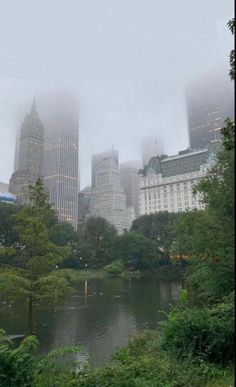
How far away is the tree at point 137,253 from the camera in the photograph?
86625 mm

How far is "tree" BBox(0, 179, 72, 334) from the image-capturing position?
56.6ft

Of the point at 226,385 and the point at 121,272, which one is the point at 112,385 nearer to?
the point at 226,385

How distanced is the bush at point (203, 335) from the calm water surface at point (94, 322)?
6872 mm

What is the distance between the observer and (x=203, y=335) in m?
10.7

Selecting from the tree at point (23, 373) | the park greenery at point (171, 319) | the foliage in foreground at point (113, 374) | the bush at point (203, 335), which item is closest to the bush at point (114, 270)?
the park greenery at point (171, 319)

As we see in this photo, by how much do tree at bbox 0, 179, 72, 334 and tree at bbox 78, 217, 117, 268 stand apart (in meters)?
71.0

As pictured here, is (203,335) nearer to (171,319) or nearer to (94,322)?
(171,319)

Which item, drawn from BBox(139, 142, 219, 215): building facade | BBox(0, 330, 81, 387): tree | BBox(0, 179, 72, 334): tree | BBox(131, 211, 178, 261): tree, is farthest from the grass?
BBox(139, 142, 219, 215): building facade

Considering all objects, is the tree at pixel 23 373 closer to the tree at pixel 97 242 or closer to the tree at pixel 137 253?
the tree at pixel 137 253

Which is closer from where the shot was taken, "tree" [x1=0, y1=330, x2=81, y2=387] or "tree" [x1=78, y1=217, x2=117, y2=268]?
"tree" [x1=0, y1=330, x2=81, y2=387]

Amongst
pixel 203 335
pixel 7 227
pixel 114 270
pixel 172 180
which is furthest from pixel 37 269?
pixel 172 180

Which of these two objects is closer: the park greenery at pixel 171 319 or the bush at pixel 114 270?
the park greenery at pixel 171 319

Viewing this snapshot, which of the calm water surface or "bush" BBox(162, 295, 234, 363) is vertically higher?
"bush" BBox(162, 295, 234, 363)

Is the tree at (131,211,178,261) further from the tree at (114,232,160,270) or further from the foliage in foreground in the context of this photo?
the foliage in foreground
